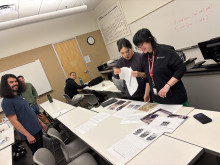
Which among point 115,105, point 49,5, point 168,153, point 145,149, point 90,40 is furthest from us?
point 90,40

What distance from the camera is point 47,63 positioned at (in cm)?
558

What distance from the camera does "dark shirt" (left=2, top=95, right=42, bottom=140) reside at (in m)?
2.09

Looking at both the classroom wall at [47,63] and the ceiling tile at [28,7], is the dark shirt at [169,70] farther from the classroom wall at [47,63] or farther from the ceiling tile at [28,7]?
the classroom wall at [47,63]

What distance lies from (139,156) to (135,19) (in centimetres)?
409

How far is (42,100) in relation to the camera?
5496 mm

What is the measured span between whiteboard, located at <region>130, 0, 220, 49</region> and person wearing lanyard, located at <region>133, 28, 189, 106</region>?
2047mm

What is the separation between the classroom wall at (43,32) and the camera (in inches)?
200

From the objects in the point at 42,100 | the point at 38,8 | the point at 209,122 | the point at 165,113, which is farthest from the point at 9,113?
the point at 42,100

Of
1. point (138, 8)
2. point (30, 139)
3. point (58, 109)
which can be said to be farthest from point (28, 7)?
point (30, 139)

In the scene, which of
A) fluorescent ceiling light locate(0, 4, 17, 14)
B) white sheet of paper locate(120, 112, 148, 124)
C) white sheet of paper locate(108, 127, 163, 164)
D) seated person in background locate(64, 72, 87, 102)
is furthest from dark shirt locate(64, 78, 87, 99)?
white sheet of paper locate(108, 127, 163, 164)

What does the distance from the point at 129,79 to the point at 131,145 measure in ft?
3.13

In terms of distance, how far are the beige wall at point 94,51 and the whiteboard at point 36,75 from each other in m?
1.57

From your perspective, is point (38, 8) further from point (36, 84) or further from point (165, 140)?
point (165, 140)

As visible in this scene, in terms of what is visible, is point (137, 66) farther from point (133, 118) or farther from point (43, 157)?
point (43, 157)
